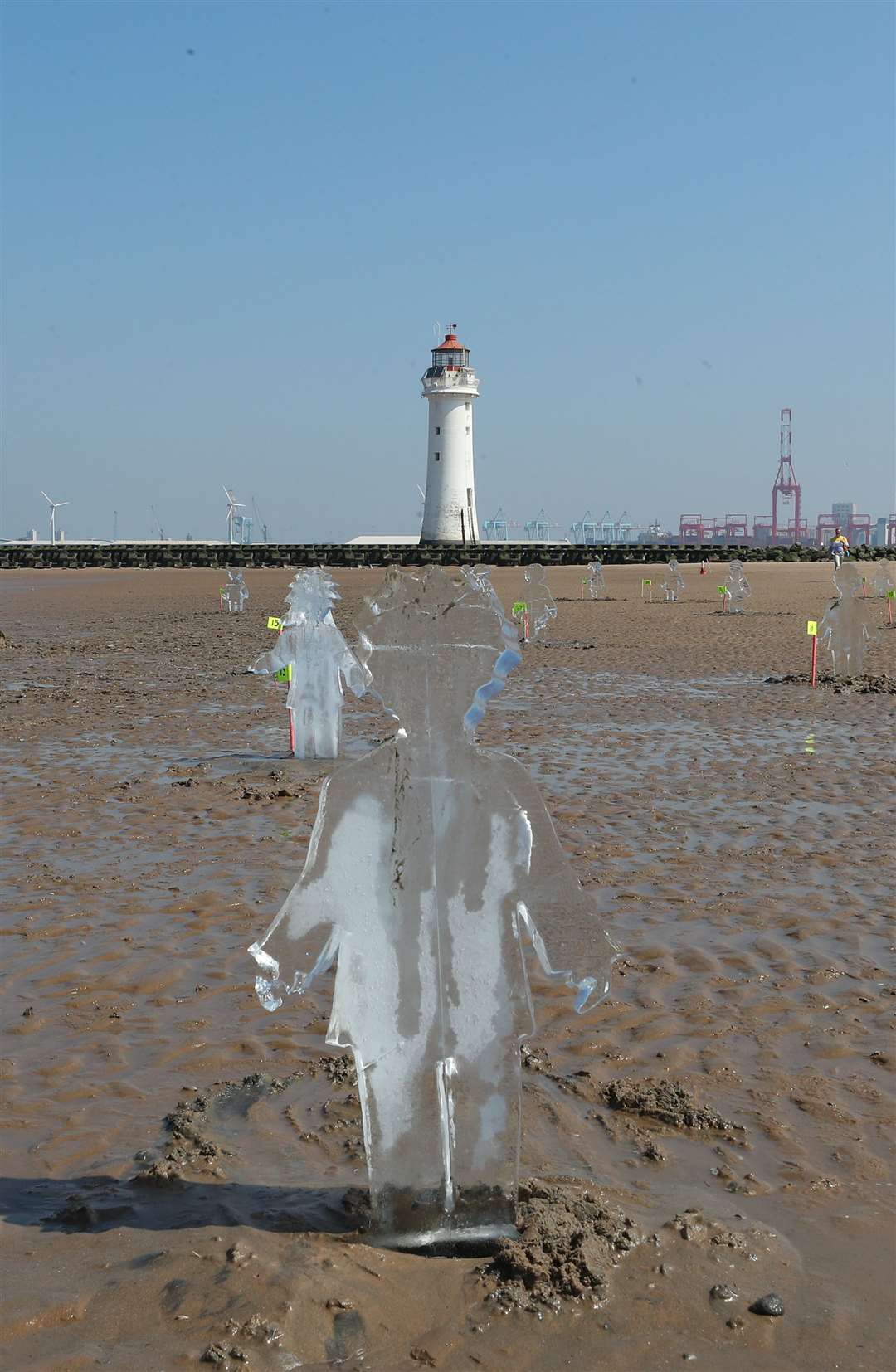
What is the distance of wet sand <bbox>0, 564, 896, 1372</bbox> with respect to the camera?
138 inches

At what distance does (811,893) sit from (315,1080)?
11.7ft

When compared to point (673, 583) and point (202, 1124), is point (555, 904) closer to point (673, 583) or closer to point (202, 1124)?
point (202, 1124)

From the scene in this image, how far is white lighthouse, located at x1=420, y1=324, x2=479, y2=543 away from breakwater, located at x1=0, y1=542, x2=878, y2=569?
6.04 feet

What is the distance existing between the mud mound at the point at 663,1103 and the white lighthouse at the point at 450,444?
229ft

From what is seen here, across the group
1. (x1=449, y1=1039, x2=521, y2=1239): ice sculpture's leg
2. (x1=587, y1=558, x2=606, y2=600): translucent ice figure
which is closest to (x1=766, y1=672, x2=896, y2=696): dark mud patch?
(x1=449, y1=1039, x2=521, y2=1239): ice sculpture's leg

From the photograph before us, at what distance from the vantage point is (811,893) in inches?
296

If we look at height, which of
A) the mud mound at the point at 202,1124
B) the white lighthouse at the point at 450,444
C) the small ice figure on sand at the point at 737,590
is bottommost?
the mud mound at the point at 202,1124

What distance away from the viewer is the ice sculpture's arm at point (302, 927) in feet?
12.3

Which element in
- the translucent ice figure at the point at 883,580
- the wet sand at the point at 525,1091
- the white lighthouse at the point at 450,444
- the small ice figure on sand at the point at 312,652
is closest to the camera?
the wet sand at the point at 525,1091

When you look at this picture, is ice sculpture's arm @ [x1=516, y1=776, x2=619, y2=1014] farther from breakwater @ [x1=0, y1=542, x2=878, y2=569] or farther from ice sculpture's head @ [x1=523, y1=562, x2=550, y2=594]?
breakwater @ [x1=0, y1=542, x2=878, y2=569]

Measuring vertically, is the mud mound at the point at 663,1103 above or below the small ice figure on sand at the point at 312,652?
below

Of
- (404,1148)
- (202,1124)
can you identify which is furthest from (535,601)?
(404,1148)

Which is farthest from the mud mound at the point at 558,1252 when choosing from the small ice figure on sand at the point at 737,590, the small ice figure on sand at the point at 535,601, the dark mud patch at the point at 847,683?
the small ice figure on sand at the point at 737,590

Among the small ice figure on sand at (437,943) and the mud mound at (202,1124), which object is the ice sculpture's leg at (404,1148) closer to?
the small ice figure on sand at (437,943)
